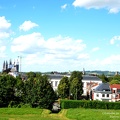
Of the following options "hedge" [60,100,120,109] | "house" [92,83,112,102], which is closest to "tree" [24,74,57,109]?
"hedge" [60,100,120,109]

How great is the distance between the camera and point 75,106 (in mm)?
70688

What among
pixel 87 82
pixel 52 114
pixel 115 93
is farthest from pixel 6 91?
pixel 87 82

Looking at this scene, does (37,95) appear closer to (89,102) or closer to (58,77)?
(89,102)

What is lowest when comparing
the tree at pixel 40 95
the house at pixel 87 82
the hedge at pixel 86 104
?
the hedge at pixel 86 104

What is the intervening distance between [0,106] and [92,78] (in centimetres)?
6058

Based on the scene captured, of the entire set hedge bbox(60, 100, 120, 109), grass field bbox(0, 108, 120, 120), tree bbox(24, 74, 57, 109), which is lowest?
grass field bbox(0, 108, 120, 120)

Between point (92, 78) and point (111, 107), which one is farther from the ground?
point (92, 78)

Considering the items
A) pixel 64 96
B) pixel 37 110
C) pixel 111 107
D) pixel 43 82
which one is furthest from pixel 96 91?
pixel 37 110

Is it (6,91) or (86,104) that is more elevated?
(6,91)

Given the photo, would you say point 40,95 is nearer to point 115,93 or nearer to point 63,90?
point 63,90

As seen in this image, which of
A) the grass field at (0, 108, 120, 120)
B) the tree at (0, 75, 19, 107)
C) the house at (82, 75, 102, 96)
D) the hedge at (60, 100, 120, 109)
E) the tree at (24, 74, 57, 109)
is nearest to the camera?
the grass field at (0, 108, 120, 120)

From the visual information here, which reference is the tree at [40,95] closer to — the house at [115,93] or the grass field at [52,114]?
the grass field at [52,114]

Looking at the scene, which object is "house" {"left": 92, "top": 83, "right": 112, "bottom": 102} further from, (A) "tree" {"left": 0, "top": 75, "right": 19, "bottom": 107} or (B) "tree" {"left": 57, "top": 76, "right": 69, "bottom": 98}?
(A) "tree" {"left": 0, "top": 75, "right": 19, "bottom": 107}

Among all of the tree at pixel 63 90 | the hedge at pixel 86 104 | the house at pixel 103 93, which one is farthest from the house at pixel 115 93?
the hedge at pixel 86 104
